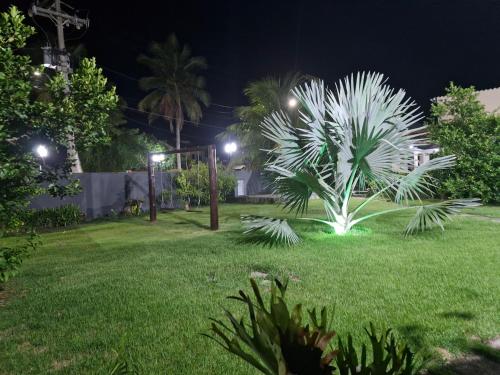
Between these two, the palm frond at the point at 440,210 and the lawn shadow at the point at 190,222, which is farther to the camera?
the lawn shadow at the point at 190,222

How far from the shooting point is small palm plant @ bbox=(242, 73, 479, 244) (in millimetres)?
7086

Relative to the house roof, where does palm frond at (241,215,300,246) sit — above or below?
below

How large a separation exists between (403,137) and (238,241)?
3.77 m

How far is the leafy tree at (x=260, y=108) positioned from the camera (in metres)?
18.0

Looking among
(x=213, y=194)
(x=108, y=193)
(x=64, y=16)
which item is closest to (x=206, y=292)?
(x=213, y=194)

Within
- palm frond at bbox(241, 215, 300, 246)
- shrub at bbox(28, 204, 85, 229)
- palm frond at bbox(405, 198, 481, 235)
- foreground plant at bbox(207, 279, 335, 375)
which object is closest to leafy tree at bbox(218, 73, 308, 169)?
shrub at bbox(28, 204, 85, 229)

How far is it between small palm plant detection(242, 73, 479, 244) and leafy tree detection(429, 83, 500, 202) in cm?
581

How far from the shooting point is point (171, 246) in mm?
7672

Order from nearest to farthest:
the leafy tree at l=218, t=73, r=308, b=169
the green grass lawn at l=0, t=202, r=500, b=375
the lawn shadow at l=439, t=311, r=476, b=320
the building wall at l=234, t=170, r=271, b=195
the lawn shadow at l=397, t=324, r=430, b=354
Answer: the lawn shadow at l=397, t=324, r=430, b=354 < the green grass lawn at l=0, t=202, r=500, b=375 < the lawn shadow at l=439, t=311, r=476, b=320 < the leafy tree at l=218, t=73, r=308, b=169 < the building wall at l=234, t=170, r=271, b=195

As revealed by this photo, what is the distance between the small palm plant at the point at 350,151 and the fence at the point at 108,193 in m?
7.85

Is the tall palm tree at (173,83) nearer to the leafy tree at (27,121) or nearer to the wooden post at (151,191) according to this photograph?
the wooden post at (151,191)

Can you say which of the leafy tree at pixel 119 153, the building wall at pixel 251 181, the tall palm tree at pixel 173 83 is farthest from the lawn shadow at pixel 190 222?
the tall palm tree at pixel 173 83

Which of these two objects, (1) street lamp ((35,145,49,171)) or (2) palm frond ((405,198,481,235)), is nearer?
(1) street lamp ((35,145,49,171))

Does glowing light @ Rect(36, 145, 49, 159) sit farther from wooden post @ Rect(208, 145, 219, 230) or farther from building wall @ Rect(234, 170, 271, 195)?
building wall @ Rect(234, 170, 271, 195)
